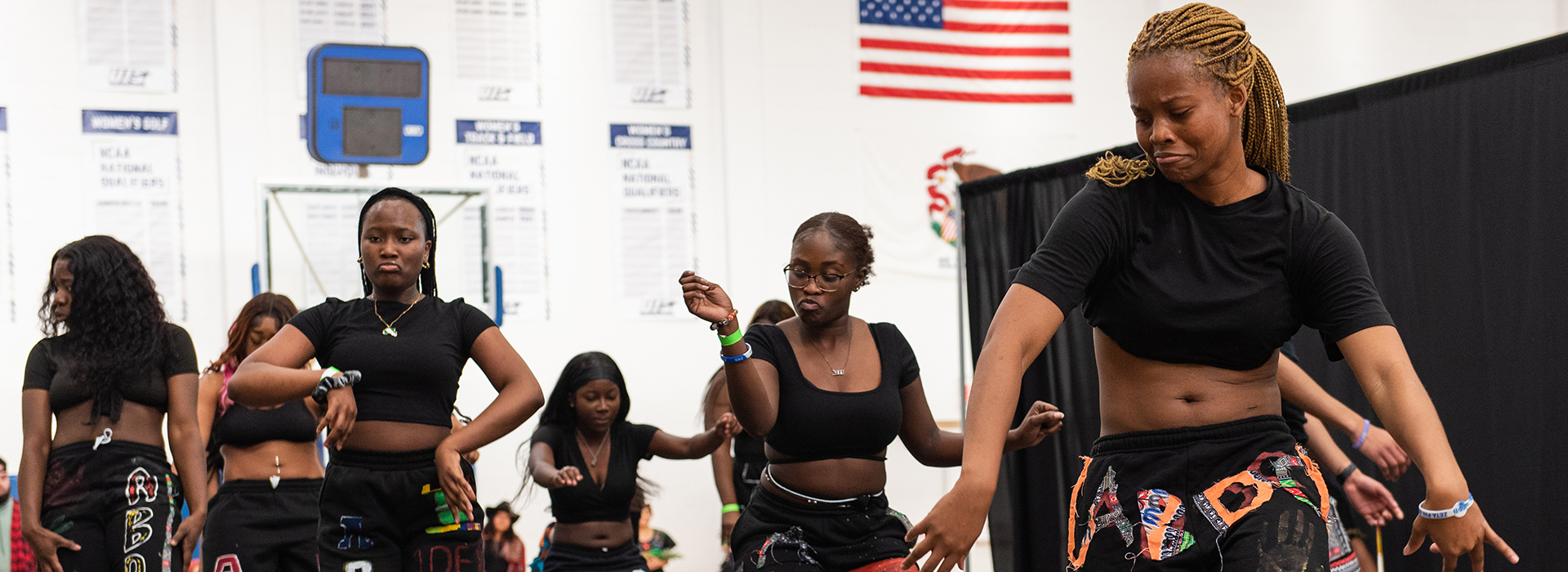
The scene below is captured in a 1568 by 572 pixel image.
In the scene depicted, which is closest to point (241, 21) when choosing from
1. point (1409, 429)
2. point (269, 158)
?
point (269, 158)

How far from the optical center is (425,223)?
328cm

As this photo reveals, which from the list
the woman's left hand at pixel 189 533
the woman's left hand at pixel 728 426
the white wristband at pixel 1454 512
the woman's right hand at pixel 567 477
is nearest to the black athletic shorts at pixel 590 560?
the woman's right hand at pixel 567 477

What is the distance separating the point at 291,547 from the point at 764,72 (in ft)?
14.5

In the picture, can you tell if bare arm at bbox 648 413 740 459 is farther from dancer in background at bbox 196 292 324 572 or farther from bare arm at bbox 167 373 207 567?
bare arm at bbox 167 373 207 567

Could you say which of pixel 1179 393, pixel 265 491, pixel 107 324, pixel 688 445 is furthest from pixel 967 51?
pixel 1179 393

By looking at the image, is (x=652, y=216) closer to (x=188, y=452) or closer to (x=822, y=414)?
(x=188, y=452)

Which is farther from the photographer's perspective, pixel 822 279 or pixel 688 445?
pixel 688 445

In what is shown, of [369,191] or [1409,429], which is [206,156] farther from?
[1409,429]

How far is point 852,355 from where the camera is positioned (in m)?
3.24

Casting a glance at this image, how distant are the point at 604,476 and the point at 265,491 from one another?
4.17 ft

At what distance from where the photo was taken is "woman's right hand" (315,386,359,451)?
2842mm

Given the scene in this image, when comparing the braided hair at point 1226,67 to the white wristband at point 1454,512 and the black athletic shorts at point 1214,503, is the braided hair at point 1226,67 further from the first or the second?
the white wristband at point 1454,512

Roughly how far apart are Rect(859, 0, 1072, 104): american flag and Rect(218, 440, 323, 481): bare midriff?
4.57 metres

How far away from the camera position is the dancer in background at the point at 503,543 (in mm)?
6844
